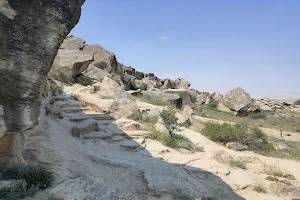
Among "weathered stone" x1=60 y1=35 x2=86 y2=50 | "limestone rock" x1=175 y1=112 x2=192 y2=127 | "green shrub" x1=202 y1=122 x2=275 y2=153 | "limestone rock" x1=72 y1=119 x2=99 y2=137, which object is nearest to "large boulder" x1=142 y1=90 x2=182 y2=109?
"limestone rock" x1=175 y1=112 x2=192 y2=127

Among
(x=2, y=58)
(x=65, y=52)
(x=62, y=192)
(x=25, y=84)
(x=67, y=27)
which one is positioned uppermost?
(x=65, y=52)

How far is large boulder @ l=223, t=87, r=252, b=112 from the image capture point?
24641 millimetres

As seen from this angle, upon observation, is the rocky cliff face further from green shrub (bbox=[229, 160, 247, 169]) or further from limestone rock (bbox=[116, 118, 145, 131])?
green shrub (bbox=[229, 160, 247, 169])

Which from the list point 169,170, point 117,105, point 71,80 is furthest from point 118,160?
point 71,80

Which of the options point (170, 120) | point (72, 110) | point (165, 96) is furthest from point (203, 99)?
point (72, 110)

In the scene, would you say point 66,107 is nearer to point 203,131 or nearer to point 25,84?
point 203,131

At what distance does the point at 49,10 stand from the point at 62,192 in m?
2.45

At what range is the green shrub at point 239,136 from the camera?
1098 centimetres

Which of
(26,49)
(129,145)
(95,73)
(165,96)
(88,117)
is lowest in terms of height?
(129,145)

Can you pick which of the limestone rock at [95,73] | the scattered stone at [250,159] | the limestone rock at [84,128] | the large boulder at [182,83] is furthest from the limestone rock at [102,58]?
the scattered stone at [250,159]

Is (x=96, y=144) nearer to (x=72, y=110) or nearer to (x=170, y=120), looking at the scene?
(x=72, y=110)

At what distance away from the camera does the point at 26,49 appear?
3725 millimetres

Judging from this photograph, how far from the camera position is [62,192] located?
3965 mm

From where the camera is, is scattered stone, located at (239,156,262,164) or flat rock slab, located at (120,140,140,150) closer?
flat rock slab, located at (120,140,140,150)
